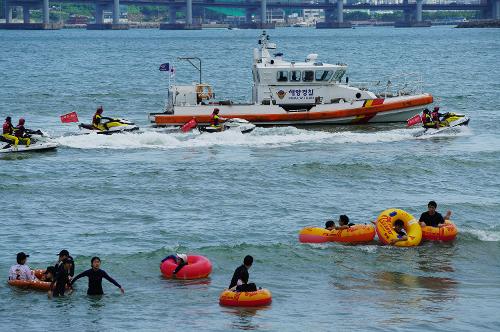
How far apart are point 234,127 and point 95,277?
77.6ft

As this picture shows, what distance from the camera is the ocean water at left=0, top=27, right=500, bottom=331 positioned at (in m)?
23.2

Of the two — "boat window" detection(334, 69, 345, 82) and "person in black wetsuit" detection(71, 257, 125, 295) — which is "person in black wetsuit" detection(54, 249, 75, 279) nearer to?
"person in black wetsuit" detection(71, 257, 125, 295)

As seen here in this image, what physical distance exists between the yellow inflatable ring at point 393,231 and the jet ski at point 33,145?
64.2 ft

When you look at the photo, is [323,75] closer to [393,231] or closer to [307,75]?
[307,75]

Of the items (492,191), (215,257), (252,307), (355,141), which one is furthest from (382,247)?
(355,141)

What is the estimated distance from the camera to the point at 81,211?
33.1 metres

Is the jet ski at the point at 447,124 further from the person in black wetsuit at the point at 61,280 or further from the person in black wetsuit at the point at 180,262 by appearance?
the person in black wetsuit at the point at 61,280

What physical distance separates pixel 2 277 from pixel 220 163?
17.0 m

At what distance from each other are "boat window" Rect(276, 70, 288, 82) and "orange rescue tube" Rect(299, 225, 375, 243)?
70.8 feet

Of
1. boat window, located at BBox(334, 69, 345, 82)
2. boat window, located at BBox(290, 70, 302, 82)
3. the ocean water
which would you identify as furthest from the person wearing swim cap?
boat window, located at BBox(334, 69, 345, 82)

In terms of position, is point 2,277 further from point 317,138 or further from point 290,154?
point 317,138

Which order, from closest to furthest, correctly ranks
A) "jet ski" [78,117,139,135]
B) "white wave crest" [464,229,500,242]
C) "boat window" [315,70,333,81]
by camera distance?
1. "white wave crest" [464,229,500,242]
2. "jet ski" [78,117,139,135]
3. "boat window" [315,70,333,81]

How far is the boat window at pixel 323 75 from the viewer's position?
49.7 m

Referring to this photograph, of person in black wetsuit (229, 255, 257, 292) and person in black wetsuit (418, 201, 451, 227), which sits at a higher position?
person in black wetsuit (418, 201, 451, 227)
